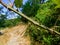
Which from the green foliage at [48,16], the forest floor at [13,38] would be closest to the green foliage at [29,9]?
the forest floor at [13,38]

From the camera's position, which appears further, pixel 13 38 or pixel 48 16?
pixel 13 38

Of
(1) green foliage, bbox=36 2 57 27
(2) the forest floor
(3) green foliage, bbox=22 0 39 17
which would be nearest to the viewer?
(1) green foliage, bbox=36 2 57 27

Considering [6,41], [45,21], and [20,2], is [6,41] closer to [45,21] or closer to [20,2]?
[45,21]

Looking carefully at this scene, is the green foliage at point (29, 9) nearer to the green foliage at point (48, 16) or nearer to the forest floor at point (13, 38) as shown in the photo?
the forest floor at point (13, 38)

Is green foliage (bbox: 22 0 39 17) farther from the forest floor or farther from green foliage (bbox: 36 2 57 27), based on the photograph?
green foliage (bbox: 36 2 57 27)

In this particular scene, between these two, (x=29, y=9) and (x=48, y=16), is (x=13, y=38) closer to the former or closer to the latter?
(x=29, y=9)

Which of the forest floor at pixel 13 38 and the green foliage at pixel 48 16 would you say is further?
the forest floor at pixel 13 38

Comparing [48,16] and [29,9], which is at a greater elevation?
[48,16]

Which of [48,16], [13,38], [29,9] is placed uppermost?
[48,16]

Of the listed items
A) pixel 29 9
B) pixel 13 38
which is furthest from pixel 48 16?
pixel 13 38

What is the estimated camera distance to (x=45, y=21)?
5.45 meters

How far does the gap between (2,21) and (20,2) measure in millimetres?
10890

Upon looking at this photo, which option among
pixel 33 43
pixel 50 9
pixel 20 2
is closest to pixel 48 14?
pixel 50 9

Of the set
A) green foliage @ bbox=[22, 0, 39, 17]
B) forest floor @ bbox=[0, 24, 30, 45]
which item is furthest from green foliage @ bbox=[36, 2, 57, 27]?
green foliage @ bbox=[22, 0, 39, 17]
